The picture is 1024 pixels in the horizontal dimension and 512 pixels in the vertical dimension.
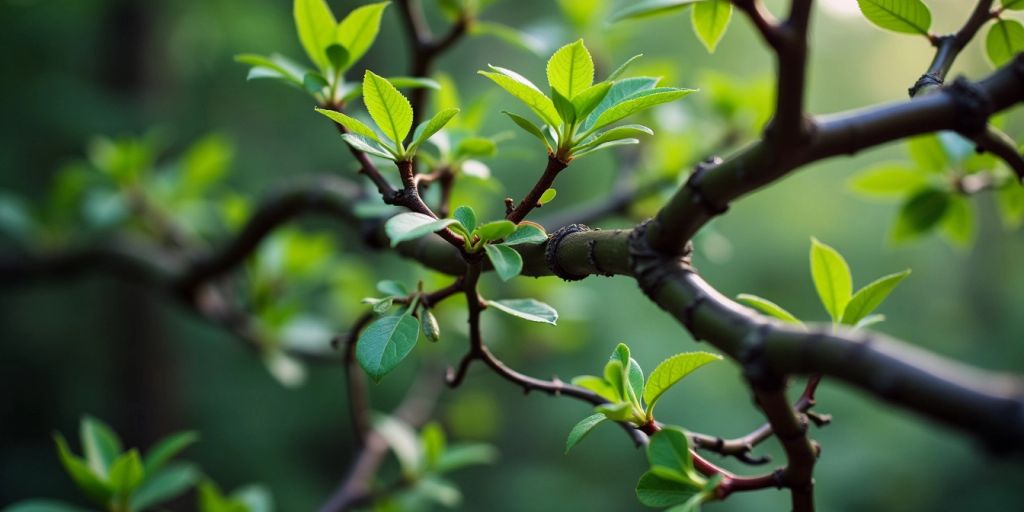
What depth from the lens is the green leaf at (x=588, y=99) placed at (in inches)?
17.1

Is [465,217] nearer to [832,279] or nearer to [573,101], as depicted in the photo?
[573,101]

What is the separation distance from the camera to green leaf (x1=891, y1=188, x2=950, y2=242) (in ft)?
2.47

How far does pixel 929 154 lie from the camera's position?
2.39ft

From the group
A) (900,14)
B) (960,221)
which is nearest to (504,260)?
(900,14)

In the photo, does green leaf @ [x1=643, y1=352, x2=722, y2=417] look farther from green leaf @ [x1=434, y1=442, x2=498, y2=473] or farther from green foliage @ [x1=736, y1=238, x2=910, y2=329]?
green leaf @ [x1=434, y1=442, x2=498, y2=473]

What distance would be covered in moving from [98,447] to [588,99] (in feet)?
2.13

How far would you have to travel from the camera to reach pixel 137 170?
1.26 m

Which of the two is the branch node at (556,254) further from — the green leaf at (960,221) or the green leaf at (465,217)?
the green leaf at (960,221)

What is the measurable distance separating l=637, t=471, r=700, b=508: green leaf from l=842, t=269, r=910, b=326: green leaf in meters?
0.17

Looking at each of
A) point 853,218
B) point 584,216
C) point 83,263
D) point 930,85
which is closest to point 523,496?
point 853,218

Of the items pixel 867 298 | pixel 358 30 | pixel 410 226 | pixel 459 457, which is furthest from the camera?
pixel 459 457

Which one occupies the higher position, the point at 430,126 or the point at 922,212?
the point at 430,126

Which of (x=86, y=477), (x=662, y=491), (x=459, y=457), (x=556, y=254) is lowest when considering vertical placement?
(x=459, y=457)

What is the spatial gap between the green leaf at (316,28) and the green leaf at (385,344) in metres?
0.25
